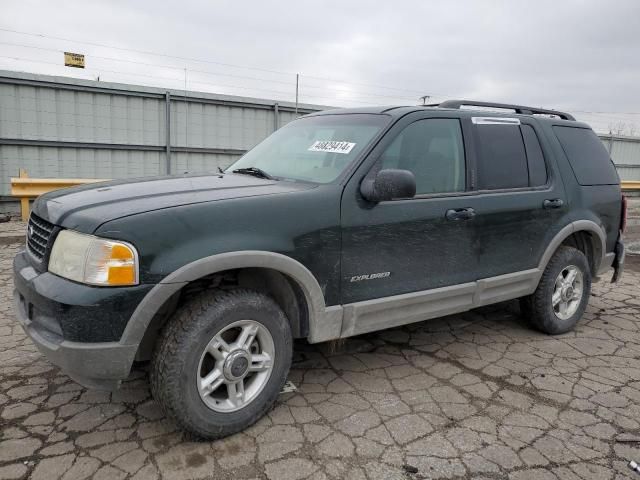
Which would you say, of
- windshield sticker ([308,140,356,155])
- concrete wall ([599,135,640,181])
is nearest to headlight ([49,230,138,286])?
windshield sticker ([308,140,356,155])

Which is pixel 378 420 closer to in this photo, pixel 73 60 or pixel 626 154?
pixel 73 60

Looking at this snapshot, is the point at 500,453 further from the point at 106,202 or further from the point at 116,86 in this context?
the point at 116,86

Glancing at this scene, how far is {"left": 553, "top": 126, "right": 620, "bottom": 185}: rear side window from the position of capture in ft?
14.5

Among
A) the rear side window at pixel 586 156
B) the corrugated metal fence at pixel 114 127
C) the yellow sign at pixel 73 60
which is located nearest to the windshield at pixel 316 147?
the rear side window at pixel 586 156

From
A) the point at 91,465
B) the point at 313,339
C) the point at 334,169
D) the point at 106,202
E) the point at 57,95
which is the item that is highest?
the point at 57,95

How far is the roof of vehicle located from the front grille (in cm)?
218

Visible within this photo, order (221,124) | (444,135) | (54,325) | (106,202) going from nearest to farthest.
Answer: (54,325), (106,202), (444,135), (221,124)

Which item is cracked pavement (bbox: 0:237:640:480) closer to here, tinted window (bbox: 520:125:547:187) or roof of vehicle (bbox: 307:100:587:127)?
tinted window (bbox: 520:125:547:187)

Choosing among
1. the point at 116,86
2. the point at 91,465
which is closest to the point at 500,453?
the point at 91,465

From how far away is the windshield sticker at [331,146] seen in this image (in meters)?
3.25

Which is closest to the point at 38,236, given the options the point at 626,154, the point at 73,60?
the point at 73,60

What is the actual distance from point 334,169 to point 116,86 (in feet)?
28.3

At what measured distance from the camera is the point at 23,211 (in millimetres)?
9227

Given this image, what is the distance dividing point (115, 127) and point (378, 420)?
9.38 metres
